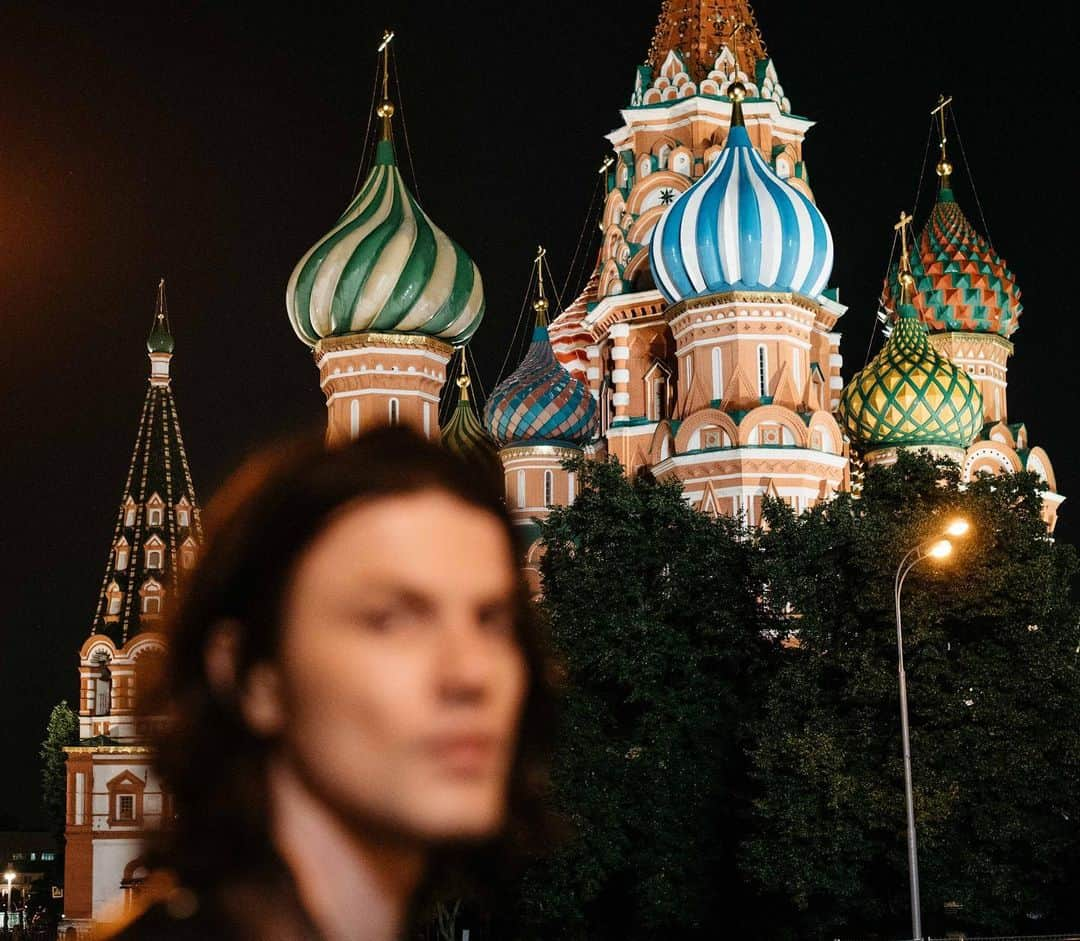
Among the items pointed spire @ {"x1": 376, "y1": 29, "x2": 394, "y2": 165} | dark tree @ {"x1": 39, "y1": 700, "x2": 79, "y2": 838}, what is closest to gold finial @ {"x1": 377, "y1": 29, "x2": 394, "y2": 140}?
pointed spire @ {"x1": 376, "y1": 29, "x2": 394, "y2": 165}

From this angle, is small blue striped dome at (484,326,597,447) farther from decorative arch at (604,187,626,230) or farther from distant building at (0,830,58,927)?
distant building at (0,830,58,927)

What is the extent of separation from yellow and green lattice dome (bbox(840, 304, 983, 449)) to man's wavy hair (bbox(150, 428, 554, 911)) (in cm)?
3752

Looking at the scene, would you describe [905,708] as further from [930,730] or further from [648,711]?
[648,711]

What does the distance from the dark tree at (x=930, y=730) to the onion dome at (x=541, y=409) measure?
17.6 metres

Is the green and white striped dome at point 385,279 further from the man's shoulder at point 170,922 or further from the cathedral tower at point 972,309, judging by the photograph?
the man's shoulder at point 170,922

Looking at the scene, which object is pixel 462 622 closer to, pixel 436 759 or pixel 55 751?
pixel 436 759

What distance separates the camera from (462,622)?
61.6 inches

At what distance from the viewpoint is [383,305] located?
35062 mm

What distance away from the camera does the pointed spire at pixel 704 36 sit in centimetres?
3900

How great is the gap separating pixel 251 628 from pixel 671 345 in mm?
36383

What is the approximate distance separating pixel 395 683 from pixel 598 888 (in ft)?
69.0

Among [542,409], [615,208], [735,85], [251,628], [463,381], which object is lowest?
[251,628]

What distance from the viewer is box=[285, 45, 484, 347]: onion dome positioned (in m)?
35.1

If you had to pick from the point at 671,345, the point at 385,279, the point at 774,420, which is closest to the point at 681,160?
the point at 671,345
